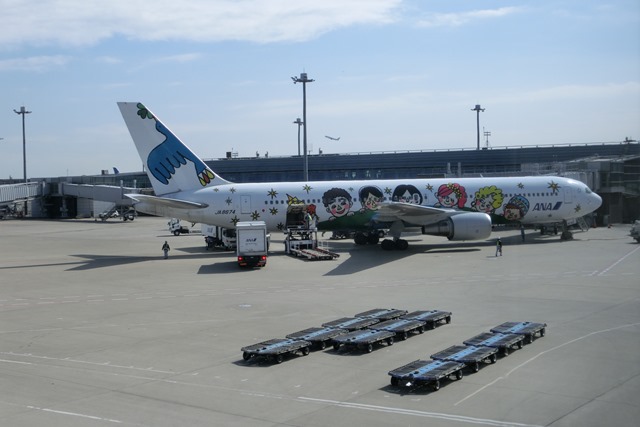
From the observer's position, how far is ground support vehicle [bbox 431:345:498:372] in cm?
1667

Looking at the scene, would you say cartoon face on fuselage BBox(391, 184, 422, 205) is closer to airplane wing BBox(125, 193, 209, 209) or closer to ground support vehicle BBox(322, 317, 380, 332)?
airplane wing BBox(125, 193, 209, 209)

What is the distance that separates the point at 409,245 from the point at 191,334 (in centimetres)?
2889

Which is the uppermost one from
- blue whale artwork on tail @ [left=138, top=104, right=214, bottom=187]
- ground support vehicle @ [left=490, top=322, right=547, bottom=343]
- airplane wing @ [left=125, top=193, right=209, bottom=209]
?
blue whale artwork on tail @ [left=138, top=104, right=214, bottom=187]

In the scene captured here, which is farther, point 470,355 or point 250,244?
point 250,244

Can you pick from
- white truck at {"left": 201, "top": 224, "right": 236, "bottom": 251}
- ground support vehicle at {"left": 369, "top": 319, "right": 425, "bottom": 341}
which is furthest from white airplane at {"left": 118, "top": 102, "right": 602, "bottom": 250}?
ground support vehicle at {"left": 369, "top": 319, "right": 425, "bottom": 341}

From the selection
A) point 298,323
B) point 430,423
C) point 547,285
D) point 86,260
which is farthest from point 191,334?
point 86,260

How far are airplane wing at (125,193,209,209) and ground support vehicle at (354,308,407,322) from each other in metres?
23.0

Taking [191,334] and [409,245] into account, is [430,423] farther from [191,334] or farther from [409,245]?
[409,245]

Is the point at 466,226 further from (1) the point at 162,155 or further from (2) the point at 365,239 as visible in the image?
(1) the point at 162,155

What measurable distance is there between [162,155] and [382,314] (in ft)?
88.3

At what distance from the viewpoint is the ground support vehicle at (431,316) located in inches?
860

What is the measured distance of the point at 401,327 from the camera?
68.1 feet

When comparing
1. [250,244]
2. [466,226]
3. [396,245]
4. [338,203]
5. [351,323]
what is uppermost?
[338,203]

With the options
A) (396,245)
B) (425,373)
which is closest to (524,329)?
(425,373)
